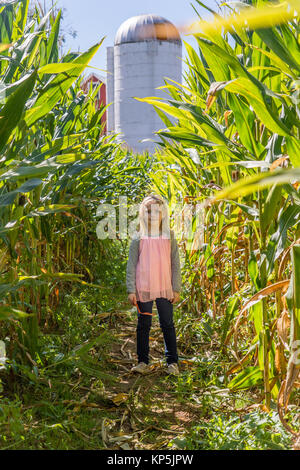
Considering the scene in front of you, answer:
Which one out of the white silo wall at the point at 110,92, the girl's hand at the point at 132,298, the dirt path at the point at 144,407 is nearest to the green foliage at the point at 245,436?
the dirt path at the point at 144,407

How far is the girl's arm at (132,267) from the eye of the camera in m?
2.18

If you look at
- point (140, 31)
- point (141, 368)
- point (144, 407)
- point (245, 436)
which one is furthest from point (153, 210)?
point (140, 31)

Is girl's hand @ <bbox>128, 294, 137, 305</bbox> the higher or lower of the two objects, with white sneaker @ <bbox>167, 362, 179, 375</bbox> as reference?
higher

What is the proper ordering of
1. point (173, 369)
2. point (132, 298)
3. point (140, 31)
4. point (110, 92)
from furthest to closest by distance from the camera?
point (110, 92)
point (140, 31)
point (132, 298)
point (173, 369)

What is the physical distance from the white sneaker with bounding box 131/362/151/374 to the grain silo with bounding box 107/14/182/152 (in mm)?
12316

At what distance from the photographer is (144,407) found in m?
1.76

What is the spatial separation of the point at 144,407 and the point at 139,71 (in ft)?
43.8

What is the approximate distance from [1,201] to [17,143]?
0.70ft

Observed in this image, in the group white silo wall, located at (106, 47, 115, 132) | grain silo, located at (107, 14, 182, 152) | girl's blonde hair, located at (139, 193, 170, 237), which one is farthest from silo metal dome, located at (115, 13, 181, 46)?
girl's blonde hair, located at (139, 193, 170, 237)

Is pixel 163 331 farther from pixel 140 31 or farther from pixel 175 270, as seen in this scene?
pixel 140 31

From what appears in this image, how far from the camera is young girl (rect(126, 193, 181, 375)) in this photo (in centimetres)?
217

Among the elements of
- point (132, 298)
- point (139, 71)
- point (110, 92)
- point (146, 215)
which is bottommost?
point (132, 298)

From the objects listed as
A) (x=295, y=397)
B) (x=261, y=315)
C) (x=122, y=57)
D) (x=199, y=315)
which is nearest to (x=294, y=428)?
(x=295, y=397)

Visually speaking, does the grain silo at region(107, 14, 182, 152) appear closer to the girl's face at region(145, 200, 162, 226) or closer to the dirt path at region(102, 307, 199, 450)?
the girl's face at region(145, 200, 162, 226)
